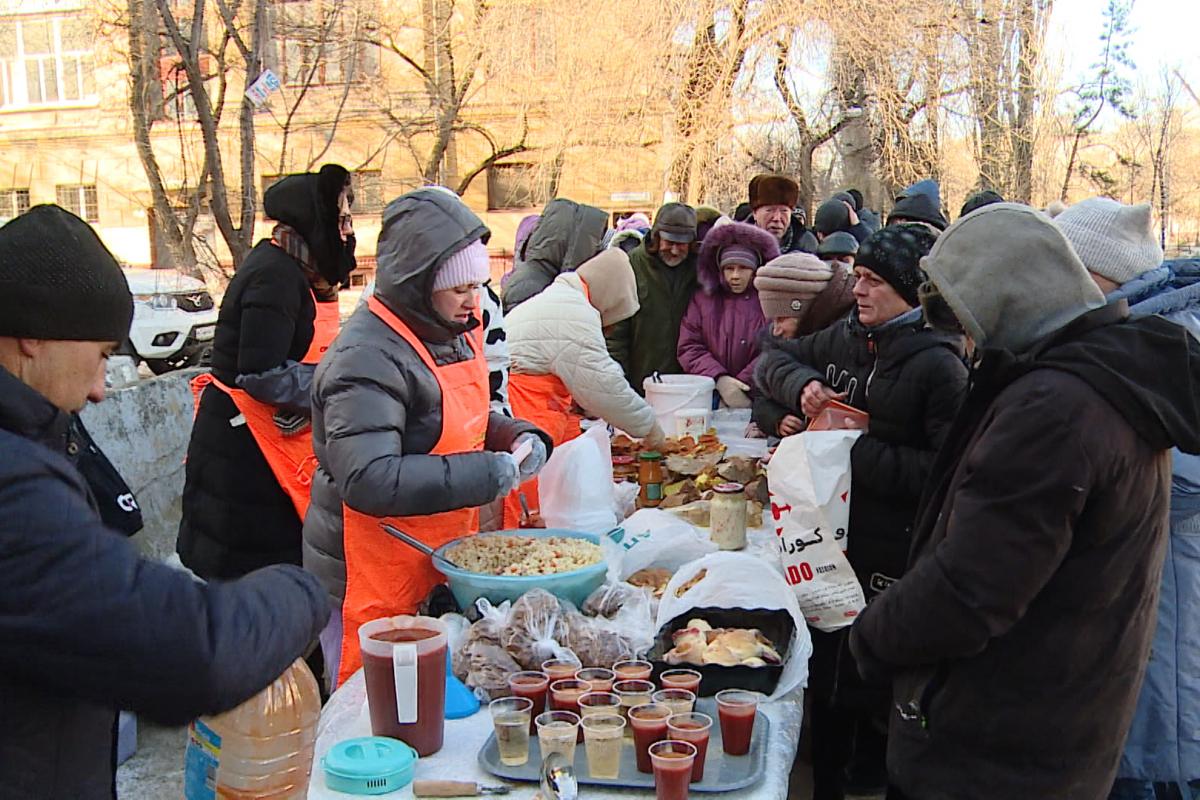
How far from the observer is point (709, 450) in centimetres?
397

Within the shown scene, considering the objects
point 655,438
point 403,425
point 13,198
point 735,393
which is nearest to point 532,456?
point 403,425

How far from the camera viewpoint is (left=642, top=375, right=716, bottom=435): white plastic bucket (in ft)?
14.6

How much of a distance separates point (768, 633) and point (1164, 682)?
1.05m

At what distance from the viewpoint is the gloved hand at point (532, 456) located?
9.05 feet

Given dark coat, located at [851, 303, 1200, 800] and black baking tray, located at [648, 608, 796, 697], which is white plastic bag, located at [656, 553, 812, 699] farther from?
dark coat, located at [851, 303, 1200, 800]

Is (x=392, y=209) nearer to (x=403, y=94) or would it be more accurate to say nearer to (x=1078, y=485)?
(x=1078, y=485)

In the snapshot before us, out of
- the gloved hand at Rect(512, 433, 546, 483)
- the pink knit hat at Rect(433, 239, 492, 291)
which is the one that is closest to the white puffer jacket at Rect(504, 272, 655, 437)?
the gloved hand at Rect(512, 433, 546, 483)

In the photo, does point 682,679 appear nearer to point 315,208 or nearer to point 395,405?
point 395,405

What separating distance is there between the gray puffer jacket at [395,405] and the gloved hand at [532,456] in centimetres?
25

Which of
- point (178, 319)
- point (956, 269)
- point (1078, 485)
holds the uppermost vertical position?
point (956, 269)

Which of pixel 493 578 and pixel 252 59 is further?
pixel 252 59

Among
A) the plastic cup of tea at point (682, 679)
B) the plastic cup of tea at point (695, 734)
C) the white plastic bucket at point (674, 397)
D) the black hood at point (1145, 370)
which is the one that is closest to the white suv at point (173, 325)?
the white plastic bucket at point (674, 397)

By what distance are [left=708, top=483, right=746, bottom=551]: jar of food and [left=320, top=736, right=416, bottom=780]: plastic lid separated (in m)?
1.47

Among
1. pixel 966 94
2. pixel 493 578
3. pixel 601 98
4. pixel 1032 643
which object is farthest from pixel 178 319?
pixel 1032 643
